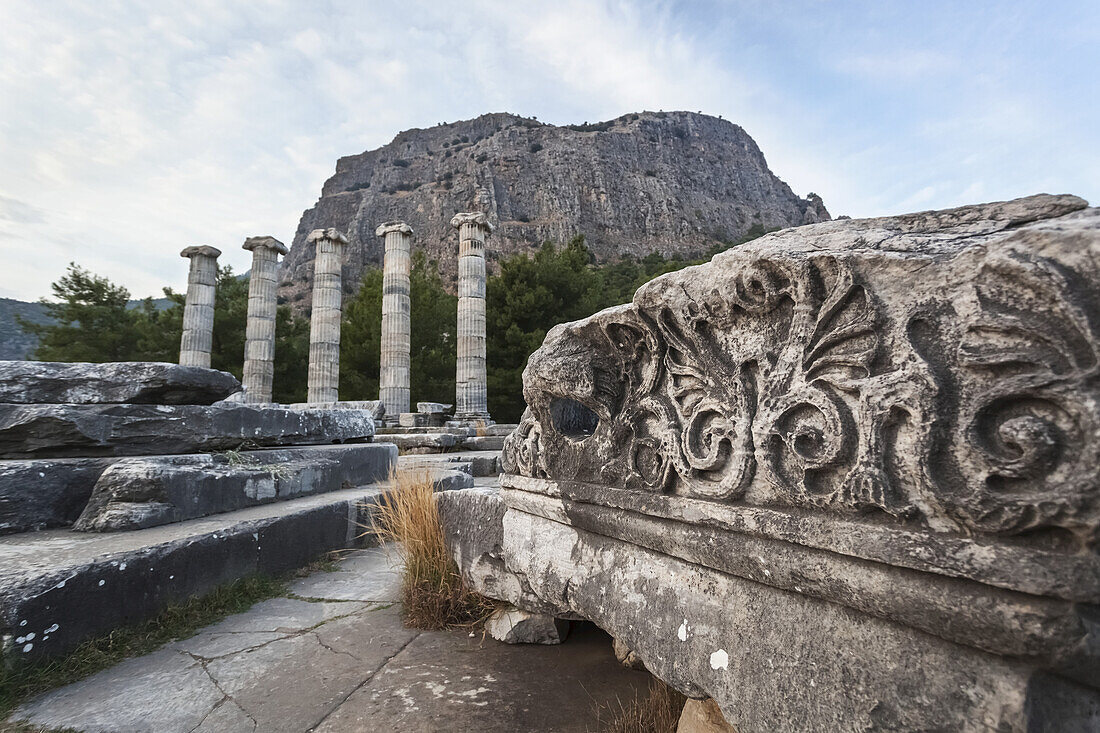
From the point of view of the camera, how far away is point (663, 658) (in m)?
1.29

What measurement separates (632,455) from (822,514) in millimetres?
572

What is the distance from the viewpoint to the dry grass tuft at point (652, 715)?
1.46m

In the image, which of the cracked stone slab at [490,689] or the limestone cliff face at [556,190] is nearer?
the cracked stone slab at [490,689]

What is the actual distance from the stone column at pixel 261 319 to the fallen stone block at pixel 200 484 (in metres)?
13.9

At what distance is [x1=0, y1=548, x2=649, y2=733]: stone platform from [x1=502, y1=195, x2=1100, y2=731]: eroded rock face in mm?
411

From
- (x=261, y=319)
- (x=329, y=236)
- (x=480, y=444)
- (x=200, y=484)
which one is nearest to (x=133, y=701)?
(x=200, y=484)

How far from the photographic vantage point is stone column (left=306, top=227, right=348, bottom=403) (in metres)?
15.4

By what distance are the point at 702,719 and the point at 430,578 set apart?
4.71 feet

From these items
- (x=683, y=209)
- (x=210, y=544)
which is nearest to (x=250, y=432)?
(x=210, y=544)

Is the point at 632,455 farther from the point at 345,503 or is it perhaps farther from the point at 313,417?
the point at 313,417

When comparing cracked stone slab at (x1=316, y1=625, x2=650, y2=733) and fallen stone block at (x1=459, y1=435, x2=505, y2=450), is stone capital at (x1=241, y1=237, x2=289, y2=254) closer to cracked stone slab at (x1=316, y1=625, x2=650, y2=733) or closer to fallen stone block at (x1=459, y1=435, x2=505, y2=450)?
fallen stone block at (x1=459, y1=435, x2=505, y2=450)

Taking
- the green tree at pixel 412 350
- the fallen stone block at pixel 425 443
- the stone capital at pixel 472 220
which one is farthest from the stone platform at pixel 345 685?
the green tree at pixel 412 350

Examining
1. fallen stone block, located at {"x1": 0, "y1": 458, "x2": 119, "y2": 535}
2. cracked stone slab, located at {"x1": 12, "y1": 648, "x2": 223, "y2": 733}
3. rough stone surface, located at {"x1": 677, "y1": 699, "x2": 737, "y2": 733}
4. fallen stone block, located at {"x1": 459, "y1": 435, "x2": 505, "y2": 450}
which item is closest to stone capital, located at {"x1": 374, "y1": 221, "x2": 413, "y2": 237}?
fallen stone block, located at {"x1": 459, "y1": 435, "x2": 505, "y2": 450}

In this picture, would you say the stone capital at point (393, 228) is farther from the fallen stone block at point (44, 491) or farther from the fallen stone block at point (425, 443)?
the fallen stone block at point (44, 491)
